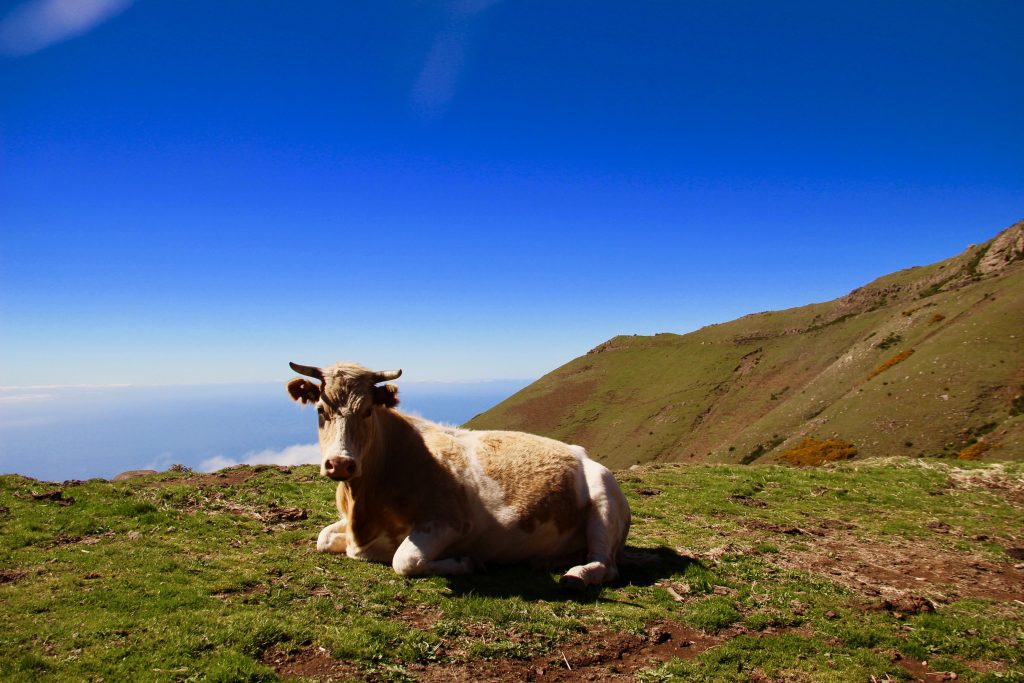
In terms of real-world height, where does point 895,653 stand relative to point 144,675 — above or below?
below

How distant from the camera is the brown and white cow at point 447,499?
8781 millimetres

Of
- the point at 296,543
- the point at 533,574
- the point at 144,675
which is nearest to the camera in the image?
the point at 144,675

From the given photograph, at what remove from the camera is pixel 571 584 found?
8664mm

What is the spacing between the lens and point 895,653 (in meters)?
7.23

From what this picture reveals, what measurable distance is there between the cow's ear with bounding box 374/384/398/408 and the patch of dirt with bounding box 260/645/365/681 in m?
3.90

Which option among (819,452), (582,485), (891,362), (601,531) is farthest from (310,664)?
(891,362)

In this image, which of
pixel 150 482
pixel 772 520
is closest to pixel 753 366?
pixel 772 520

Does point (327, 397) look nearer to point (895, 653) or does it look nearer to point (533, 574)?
point (533, 574)

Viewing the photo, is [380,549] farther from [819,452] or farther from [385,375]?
[819,452]

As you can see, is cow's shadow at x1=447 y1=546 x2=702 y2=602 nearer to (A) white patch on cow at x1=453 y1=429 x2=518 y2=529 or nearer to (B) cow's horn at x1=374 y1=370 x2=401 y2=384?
(A) white patch on cow at x1=453 y1=429 x2=518 y2=529

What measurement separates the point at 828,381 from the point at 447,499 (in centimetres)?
9152

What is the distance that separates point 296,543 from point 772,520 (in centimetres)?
1279

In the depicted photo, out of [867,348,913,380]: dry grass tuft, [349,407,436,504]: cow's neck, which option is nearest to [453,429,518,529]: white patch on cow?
[349,407,436,504]: cow's neck

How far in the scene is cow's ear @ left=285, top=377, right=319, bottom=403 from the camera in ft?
29.2
